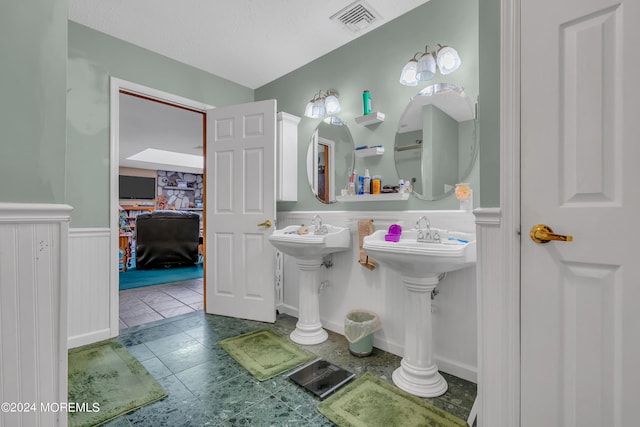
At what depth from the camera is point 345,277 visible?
2.50m

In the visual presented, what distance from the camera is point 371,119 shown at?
89.0 inches

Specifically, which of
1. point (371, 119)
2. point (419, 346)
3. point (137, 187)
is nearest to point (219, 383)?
point (419, 346)

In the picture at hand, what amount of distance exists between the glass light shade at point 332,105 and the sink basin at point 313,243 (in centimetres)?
105

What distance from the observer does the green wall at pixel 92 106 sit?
2285 millimetres

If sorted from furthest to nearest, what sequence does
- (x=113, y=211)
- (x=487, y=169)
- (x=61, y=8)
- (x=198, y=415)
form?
(x=113, y=211)
(x=198, y=415)
(x=487, y=169)
(x=61, y=8)

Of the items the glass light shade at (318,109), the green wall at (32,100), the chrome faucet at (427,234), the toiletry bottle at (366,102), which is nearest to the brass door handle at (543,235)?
the chrome faucet at (427,234)

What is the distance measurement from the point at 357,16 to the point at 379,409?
2567 mm

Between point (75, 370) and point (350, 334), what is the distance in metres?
1.84

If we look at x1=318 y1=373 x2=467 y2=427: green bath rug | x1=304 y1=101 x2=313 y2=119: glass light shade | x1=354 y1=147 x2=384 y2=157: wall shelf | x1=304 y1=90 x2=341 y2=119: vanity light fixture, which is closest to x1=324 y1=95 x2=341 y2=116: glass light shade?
x1=304 y1=90 x2=341 y2=119: vanity light fixture

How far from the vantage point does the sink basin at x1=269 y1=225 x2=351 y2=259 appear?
222cm

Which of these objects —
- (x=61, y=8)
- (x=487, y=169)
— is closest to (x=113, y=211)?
(x=61, y=8)

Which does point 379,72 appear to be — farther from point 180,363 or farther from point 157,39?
point 180,363

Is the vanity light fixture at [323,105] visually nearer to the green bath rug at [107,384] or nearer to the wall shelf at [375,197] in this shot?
the wall shelf at [375,197]

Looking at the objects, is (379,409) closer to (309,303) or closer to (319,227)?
(309,303)
